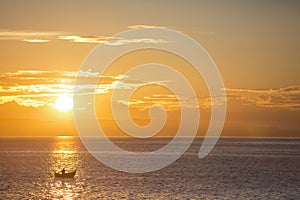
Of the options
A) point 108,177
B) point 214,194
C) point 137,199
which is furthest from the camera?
point 108,177

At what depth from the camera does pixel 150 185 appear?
101m

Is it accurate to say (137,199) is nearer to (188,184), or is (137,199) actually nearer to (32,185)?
(188,184)

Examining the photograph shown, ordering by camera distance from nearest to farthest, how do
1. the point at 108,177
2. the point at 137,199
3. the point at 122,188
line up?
the point at 137,199 → the point at 122,188 → the point at 108,177

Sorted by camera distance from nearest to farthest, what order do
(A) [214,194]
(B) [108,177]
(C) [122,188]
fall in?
(A) [214,194]
(C) [122,188]
(B) [108,177]

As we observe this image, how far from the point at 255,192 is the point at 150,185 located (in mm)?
20282

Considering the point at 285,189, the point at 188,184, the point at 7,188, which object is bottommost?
the point at 285,189

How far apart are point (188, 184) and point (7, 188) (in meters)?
33.5

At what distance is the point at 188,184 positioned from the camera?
10331 cm

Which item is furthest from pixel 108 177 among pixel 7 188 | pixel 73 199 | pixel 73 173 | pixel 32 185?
pixel 73 199

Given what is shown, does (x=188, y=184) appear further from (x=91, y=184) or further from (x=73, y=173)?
(x=73, y=173)

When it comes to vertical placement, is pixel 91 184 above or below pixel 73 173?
below

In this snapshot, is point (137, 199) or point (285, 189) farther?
point (285, 189)

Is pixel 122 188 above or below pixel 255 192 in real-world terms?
above

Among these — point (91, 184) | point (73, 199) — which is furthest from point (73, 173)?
point (73, 199)
